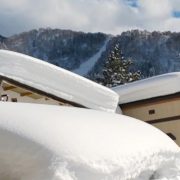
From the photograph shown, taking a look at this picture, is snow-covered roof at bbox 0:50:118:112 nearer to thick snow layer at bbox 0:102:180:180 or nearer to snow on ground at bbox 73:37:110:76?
thick snow layer at bbox 0:102:180:180

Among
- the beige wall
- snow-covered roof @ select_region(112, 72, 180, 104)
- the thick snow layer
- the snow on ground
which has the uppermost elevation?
the snow on ground

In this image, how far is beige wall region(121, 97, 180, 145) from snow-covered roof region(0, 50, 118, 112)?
2316 mm

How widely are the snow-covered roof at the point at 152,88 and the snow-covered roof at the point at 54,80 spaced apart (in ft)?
7.11

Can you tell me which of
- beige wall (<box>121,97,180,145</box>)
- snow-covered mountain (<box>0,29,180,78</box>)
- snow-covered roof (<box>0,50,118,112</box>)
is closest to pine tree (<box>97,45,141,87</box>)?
beige wall (<box>121,97,180,145</box>)

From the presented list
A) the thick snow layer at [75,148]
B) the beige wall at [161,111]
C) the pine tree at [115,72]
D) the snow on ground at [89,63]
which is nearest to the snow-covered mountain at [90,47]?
the snow on ground at [89,63]

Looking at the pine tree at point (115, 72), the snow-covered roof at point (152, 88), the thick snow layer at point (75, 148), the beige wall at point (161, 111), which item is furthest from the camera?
the pine tree at point (115, 72)

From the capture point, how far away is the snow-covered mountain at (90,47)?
422 feet

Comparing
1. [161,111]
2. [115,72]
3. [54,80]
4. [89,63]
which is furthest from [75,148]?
[89,63]

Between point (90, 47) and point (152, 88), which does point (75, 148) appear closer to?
point (152, 88)

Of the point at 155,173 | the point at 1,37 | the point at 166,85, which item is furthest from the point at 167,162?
the point at 1,37

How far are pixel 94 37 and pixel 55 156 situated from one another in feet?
548

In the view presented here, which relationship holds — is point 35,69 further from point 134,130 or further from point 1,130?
point 1,130

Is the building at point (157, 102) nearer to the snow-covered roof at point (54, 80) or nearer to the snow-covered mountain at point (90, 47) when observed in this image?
the snow-covered roof at point (54, 80)

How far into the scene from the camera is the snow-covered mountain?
422 ft
